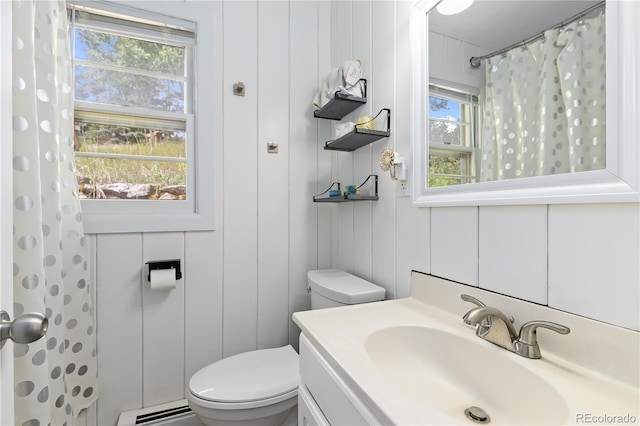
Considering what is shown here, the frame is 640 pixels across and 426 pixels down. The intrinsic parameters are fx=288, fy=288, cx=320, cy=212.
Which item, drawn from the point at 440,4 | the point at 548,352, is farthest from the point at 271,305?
the point at 440,4

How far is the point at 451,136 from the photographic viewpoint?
3.14 feet

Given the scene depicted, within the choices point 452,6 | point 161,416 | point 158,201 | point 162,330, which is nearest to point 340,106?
point 452,6

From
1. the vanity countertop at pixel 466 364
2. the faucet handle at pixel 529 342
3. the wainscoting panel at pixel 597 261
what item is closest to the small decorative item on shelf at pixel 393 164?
the vanity countertop at pixel 466 364

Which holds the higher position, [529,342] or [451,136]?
[451,136]

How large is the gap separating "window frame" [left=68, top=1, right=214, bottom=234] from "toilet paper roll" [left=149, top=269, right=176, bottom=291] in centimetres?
20

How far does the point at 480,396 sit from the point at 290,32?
1.84m

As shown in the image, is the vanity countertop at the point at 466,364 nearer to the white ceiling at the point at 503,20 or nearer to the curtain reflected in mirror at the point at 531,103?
the curtain reflected in mirror at the point at 531,103

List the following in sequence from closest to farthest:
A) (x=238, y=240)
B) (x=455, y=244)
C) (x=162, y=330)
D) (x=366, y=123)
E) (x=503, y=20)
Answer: (x=503, y=20), (x=455, y=244), (x=366, y=123), (x=162, y=330), (x=238, y=240)

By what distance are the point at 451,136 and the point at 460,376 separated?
71cm

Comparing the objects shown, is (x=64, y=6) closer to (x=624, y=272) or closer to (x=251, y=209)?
(x=251, y=209)

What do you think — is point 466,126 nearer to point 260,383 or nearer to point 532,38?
point 532,38

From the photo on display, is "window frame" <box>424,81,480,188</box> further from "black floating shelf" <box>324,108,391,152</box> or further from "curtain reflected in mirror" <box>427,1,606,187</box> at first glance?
"black floating shelf" <box>324,108,391,152</box>

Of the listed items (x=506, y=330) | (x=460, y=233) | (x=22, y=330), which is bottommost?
(x=506, y=330)

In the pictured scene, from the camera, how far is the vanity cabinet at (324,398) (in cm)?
57
